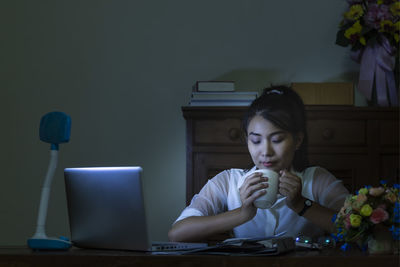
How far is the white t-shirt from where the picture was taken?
193 centimetres

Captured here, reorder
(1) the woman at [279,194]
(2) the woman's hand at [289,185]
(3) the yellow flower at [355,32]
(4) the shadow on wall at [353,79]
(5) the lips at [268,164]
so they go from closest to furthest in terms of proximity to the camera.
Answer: (2) the woman's hand at [289,185] < (1) the woman at [279,194] < (5) the lips at [268,164] < (3) the yellow flower at [355,32] < (4) the shadow on wall at [353,79]

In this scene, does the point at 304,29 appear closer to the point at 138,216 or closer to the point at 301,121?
the point at 301,121

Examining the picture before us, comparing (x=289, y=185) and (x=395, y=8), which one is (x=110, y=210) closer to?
(x=289, y=185)

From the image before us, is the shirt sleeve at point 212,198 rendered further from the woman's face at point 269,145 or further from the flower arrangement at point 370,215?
the flower arrangement at point 370,215

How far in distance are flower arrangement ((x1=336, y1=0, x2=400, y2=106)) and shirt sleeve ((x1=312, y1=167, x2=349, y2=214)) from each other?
811 millimetres

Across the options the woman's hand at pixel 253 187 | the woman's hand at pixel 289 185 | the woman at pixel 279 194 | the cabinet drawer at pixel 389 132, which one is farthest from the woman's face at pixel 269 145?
the cabinet drawer at pixel 389 132

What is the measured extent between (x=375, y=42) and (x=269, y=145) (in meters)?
1.10

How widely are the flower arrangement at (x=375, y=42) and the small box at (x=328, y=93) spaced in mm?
182

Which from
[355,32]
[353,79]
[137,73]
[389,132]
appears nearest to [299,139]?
[389,132]

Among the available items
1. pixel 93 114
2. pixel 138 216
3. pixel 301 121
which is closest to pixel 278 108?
pixel 301 121

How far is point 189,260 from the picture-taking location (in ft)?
3.90

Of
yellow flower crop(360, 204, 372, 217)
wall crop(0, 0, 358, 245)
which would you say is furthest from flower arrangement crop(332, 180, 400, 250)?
wall crop(0, 0, 358, 245)

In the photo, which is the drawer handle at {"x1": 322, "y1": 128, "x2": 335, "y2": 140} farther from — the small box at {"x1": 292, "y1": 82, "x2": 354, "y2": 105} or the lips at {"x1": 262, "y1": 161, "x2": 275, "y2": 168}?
the lips at {"x1": 262, "y1": 161, "x2": 275, "y2": 168}

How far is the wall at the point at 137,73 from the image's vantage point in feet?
9.72
